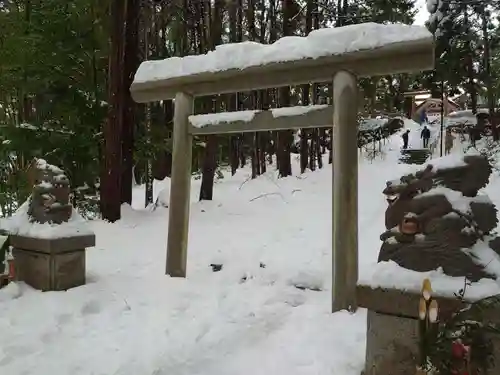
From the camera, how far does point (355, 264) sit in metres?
4.32

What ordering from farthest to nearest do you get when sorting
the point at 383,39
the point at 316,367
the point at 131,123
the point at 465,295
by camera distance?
the point at 131,123 < the point at 383,39 < the point at 316,367 < the point at 465,295

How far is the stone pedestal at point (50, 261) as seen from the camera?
15.5 ft

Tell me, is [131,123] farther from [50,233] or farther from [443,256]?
[443,256]

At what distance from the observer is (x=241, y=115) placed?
17.1ft

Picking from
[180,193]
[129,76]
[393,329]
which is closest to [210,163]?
[129,76]

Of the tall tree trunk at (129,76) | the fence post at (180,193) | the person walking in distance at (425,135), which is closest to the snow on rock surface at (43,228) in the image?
the fence post at (180,193)

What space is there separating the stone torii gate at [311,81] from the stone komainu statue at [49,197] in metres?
1.19

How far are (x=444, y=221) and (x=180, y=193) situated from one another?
346 centimetres

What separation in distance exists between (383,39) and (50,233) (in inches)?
145

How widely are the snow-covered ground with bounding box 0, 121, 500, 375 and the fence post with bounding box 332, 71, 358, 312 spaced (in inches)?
13.8

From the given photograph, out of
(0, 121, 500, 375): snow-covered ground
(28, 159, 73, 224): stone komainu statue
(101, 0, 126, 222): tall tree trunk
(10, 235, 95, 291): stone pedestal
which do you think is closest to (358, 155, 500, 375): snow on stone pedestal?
(0, 121, 500, 375): snow-covered ground

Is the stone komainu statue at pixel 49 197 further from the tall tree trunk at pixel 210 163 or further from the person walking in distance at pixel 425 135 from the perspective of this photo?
the person walking in distance at pixel 425 135

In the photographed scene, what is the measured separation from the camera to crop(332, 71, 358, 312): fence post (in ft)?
14.0

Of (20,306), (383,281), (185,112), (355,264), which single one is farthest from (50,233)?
(383,281)
